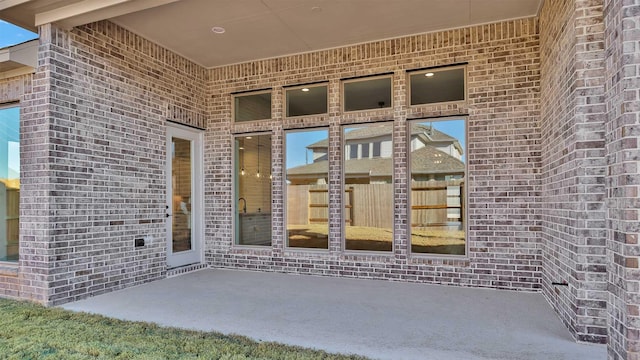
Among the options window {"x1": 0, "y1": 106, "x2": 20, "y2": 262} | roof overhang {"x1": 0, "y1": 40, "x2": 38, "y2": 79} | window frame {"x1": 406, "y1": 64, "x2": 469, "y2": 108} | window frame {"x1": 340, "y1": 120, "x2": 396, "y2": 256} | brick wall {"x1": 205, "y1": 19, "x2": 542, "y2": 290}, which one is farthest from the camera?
window frame {"x1": 340, "y1": 120, "x2": 396, "y2": 256}

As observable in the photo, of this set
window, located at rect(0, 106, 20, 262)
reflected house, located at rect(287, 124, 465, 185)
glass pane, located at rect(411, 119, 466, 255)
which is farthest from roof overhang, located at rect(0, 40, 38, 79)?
glass pane, located at rect(411, 119, 466, 255)

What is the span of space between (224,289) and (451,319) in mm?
2859

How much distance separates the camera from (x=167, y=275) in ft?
19.2

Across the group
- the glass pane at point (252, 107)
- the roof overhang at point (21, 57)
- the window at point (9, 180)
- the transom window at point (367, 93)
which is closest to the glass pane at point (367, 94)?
the transom window at point (367, 93)

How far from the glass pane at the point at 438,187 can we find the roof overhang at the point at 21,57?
15.8ft

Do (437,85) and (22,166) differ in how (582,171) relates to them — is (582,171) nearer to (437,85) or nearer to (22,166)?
(437,85)

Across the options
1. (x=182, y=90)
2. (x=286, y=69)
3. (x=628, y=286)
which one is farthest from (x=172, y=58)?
(x=628, y=286)

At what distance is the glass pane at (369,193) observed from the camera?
18.6 ft

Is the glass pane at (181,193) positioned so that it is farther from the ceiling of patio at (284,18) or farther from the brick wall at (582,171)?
the brick wall at (582,171)

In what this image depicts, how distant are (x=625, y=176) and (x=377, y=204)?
3.62 m

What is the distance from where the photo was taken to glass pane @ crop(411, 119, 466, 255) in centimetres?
534

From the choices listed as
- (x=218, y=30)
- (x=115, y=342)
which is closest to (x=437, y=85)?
(x=218, y=30)

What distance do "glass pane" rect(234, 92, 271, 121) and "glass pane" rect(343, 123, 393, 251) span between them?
1488 millimetres

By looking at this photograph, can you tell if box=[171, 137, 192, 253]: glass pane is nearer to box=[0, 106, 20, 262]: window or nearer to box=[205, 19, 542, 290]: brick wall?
box=[205, 19, 542, 290]: brick wall
